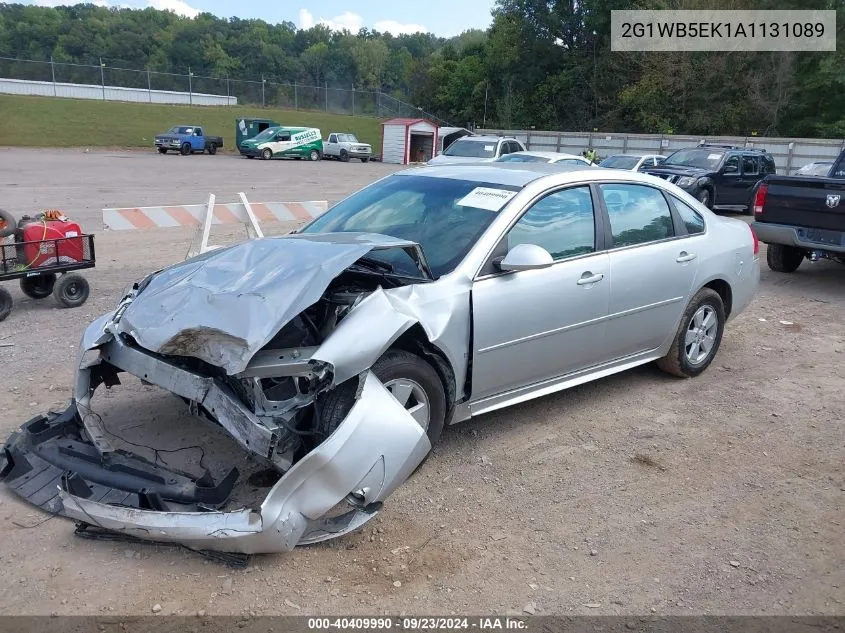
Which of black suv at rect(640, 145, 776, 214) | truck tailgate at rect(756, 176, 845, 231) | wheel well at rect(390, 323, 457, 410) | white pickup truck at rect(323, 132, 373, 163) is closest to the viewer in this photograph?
wheel well at rect(390, 323, 457, 410)

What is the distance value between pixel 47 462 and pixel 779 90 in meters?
49.0

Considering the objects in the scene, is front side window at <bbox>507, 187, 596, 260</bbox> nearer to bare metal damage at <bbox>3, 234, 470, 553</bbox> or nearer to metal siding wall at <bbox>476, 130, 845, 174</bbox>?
bare metal damage at <bbox>3, 234, 470, 553</bbox>

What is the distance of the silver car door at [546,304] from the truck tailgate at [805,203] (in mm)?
5428

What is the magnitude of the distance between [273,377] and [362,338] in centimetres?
45

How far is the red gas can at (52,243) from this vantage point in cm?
698

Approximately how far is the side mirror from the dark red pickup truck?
6.25 m

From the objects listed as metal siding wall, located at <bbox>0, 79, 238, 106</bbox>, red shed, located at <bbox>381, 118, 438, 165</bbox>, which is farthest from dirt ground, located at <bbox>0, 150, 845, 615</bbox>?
metal siding wall, located at <bbox>0, 79, 238, 106</bbox>

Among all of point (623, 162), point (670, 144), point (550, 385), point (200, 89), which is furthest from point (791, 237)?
point (200, 89)

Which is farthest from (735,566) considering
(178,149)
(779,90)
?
(779,90)

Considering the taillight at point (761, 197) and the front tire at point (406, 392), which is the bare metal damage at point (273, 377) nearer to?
the front tire at point (406, 392)

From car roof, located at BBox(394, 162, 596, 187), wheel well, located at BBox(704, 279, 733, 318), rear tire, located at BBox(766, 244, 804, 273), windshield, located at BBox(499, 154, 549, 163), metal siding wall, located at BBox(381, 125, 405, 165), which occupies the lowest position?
rear tire, located at BBox(766, 244, 804, 273)

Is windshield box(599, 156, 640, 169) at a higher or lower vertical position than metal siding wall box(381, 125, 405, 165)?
lower

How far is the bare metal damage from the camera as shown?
10.0 feet

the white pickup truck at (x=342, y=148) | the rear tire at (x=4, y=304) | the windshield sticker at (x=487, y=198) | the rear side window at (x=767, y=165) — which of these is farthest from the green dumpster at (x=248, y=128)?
the windshield sticker at (x=487, y=198)
